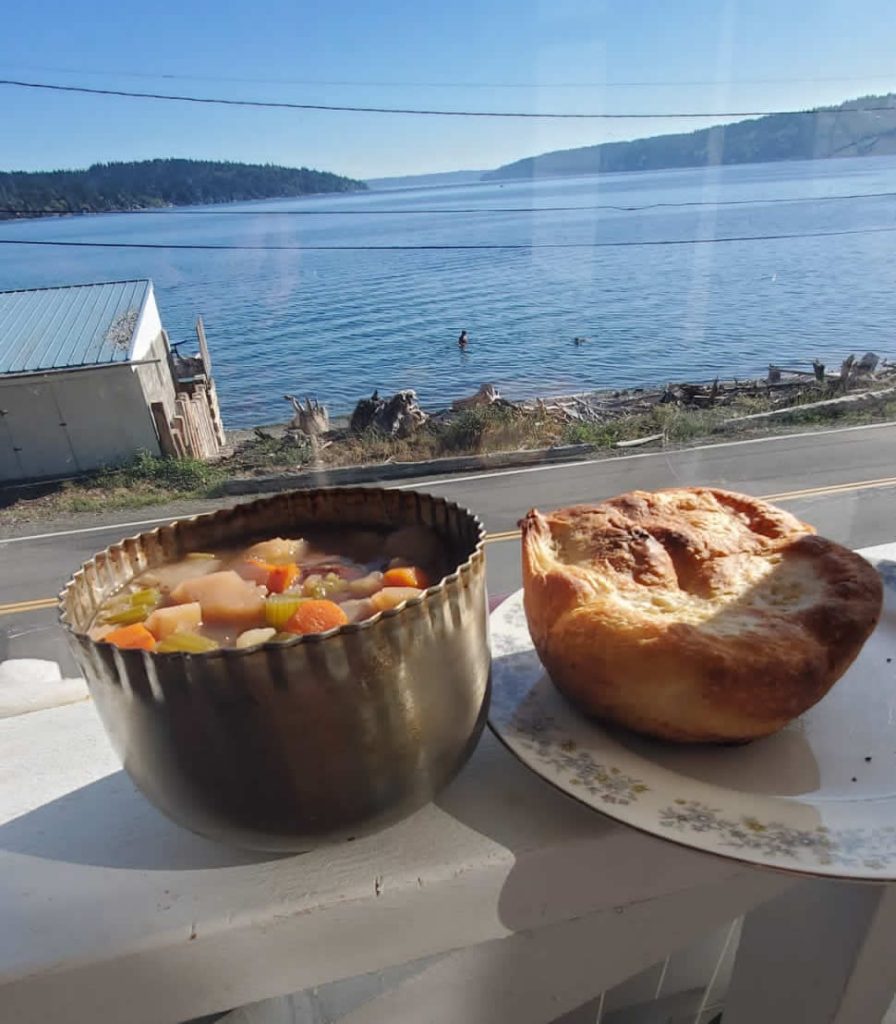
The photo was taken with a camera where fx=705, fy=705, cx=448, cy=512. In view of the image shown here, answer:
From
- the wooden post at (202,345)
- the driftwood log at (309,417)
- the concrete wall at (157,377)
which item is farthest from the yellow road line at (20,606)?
the wooden post at (202,345)

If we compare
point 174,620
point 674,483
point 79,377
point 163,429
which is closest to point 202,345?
point 163,429

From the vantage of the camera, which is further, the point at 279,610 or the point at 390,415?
the point at 390,415

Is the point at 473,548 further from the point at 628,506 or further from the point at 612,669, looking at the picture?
the point at 628,506

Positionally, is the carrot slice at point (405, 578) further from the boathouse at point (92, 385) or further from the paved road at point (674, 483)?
the boathouse at point (92, 385)

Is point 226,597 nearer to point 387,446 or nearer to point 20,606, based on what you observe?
point 20,606

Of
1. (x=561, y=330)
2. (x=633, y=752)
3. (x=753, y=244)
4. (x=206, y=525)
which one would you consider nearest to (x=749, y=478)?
(x=633, y=752)

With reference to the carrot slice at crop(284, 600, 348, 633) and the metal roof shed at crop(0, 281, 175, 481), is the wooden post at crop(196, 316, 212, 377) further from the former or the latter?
the carrot slice at crop(284, 600, 348, 633)
